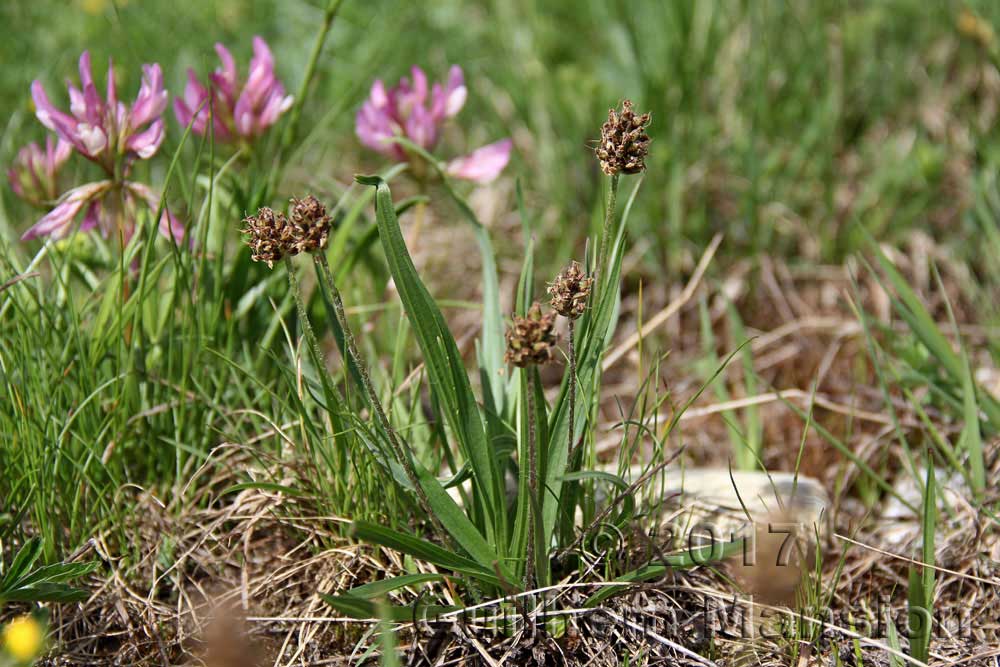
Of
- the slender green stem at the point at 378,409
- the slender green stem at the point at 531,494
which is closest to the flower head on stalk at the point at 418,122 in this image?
the slender green stem at the point at 378,409

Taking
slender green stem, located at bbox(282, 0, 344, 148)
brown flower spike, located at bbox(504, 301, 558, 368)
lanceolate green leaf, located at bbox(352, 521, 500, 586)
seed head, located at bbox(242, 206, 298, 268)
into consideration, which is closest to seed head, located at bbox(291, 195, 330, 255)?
seed head, located at bbox(242, 206, 298, 268)

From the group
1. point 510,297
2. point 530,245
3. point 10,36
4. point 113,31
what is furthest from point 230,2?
point 530,245

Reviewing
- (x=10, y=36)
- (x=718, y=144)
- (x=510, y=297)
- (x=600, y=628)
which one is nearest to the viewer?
(x=600, y=628)

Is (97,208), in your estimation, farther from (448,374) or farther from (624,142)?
(624,142)

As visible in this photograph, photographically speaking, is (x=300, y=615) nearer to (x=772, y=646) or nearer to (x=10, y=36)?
(x=772, y=646)

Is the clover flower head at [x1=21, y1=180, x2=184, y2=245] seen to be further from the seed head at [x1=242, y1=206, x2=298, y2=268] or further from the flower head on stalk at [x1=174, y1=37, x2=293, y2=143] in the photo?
the seed head at [x1=242, y1=206, x2=298, y2=268]

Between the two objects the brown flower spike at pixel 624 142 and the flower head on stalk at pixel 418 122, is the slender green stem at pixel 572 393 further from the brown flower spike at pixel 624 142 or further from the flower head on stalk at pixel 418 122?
the flower head on stalk at pixel 418 122

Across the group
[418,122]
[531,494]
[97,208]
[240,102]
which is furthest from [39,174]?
[531,494]
